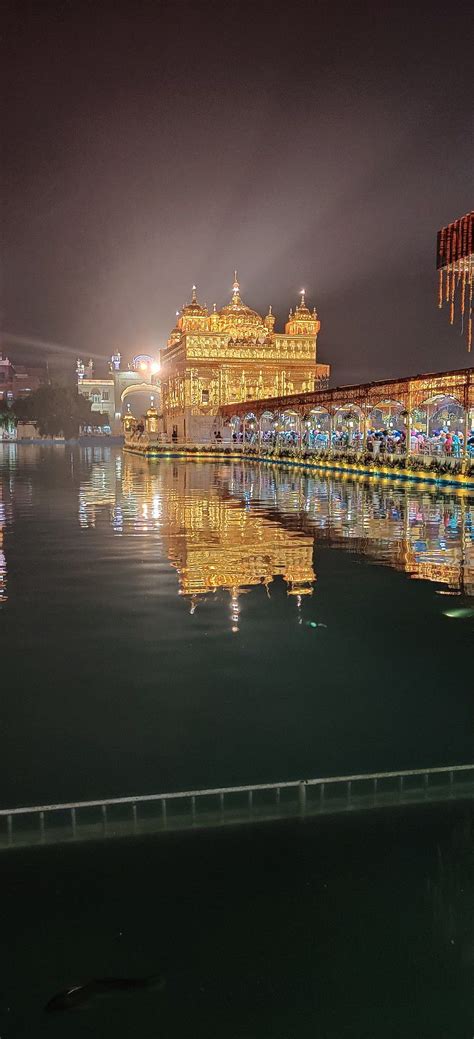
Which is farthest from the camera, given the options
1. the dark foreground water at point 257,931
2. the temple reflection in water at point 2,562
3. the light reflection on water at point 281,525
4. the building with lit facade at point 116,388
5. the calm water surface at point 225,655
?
the building with lit facade at point 116,388

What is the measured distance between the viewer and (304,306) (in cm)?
7669

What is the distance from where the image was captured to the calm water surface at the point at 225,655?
14.1ft

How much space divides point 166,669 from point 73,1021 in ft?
11.1

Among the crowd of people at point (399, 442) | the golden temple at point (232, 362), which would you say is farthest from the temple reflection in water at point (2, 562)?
the golden temple at point (232, 362)

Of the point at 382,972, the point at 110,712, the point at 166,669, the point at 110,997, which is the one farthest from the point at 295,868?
the point at 166,669

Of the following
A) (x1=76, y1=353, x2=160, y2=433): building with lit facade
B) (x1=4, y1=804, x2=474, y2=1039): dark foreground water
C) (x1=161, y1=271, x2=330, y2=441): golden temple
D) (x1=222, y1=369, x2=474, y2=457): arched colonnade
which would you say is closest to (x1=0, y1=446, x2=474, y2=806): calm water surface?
(x1=4, y1=804, x2=474, y2=1039): dark foreground water

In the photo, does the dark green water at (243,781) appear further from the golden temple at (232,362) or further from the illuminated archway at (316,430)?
the golden temple at (232,362)

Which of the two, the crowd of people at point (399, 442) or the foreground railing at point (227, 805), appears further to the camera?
the crowd of people at point (399, 442)

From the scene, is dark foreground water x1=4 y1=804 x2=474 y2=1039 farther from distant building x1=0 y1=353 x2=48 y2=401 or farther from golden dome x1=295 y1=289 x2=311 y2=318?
distant building x1=0 y1=353 x2=48 y2=401

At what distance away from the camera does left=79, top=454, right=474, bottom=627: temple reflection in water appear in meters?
9.71

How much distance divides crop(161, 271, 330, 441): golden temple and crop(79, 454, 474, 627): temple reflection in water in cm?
4428

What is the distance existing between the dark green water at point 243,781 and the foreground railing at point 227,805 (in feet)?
0.34

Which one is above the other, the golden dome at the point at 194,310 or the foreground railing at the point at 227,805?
the golden dome at the point at 194,310

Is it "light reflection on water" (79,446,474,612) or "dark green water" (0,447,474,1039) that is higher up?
"light reflection on water" (79,446,474,612)
